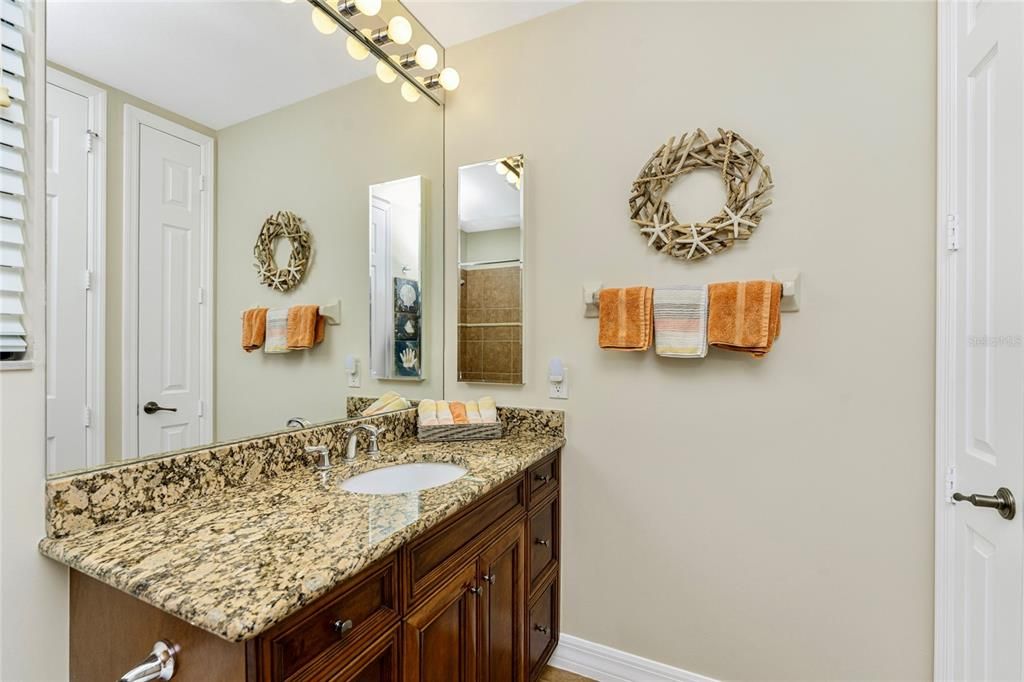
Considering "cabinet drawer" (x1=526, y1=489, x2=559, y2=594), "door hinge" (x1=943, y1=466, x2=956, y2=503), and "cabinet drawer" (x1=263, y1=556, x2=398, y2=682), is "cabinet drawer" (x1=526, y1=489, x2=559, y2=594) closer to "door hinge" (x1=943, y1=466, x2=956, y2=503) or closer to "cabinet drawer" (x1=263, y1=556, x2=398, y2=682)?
"cabinet drawer" (x1=263, y1=556, x2=398, y2=682)

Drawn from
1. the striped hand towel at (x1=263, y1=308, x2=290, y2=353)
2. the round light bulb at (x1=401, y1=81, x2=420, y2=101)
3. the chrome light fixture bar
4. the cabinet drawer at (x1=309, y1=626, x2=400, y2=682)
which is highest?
the chrome light fixture bar

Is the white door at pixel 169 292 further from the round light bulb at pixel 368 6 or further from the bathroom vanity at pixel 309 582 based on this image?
the round light bulb at pixel 368 6

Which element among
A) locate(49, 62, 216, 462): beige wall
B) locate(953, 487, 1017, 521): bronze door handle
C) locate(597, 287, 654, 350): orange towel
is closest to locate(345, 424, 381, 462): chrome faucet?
locate(49, 62, 216, 462): beige wall

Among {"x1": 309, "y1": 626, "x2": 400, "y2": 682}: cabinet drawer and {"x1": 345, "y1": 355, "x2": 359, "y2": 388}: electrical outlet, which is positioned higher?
{"x1": 345, "y1": 355, "x2": 359, "y2": 388}: electrical outlet

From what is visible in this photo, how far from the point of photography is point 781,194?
1.54 m

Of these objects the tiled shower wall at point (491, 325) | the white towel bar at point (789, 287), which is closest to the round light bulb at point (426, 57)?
the tiled shower wall at point (491, 325)

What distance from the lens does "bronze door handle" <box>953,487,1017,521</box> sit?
999 mm

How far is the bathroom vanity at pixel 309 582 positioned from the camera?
0.71m

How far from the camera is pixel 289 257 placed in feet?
4.72

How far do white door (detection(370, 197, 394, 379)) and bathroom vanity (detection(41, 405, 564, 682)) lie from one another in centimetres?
49

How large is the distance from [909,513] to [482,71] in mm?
2377

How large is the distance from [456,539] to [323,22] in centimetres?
177

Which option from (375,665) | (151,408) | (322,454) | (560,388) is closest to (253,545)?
(375,665)

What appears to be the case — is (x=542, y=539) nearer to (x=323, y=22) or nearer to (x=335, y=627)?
(x=335, y=627)
